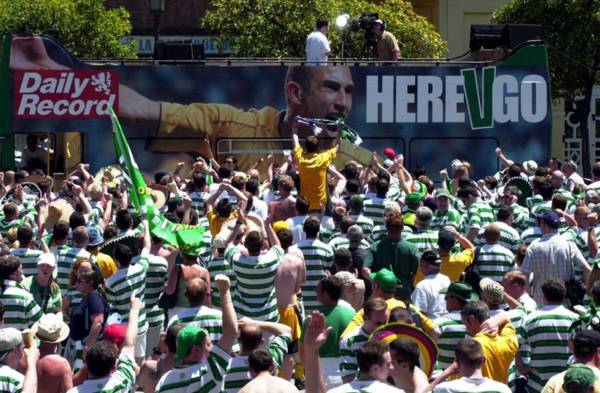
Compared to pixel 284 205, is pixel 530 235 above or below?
below

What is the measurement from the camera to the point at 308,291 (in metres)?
11.9

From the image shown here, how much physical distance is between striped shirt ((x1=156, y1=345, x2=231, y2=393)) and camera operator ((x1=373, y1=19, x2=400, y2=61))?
14.1 m

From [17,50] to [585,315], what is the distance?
524 inches

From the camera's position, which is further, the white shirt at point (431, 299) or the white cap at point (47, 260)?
the white cap at point (47, 260)

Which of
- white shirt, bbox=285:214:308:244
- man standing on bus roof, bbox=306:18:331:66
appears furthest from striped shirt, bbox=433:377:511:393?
man standing on bus roof, bbox=306:18:331:66

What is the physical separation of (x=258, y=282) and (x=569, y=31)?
25575 millimetres

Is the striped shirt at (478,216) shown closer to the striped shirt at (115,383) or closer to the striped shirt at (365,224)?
the striped shirt at (365,224)

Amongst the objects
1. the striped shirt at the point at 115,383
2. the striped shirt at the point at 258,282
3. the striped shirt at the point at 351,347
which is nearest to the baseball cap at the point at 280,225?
the striped shirt at the point at 258,282

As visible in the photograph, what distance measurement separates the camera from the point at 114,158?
66.0 feet

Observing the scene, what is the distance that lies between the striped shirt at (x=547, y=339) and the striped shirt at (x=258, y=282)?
253cm

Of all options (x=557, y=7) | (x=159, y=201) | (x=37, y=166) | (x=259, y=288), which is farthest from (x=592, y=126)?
(x=259, y=288)

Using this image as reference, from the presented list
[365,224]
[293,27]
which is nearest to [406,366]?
[365,224]

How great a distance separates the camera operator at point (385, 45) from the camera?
70.4 ft

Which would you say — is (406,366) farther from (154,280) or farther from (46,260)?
(46,260)
